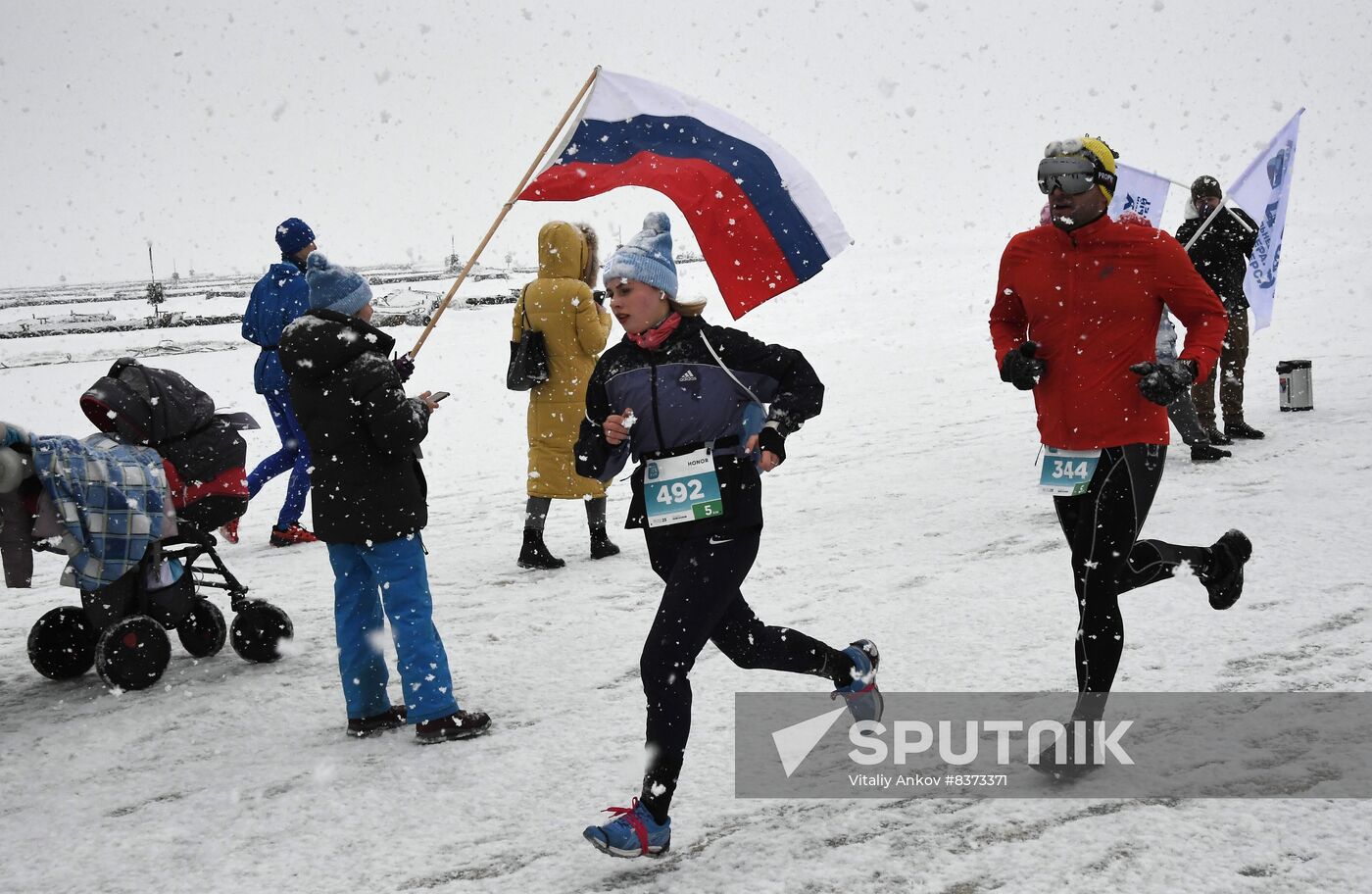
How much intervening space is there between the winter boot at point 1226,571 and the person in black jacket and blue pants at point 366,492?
2.87 m

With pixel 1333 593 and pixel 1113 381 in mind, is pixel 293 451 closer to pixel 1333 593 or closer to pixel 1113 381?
pixel 1113 381

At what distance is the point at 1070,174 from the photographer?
12.4 ft

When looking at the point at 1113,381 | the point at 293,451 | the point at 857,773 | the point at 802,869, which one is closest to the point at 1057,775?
the point at 857,773

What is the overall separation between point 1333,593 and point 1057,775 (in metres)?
2.47

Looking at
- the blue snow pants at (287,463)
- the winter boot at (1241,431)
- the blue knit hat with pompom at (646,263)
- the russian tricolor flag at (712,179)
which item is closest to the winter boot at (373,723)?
the blue knit hat with pompom at (646,263)

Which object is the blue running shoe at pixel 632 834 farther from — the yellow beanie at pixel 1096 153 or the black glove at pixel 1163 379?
the yellow beanie at pixel 1096 153

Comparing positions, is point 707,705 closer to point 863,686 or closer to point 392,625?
point 863,686

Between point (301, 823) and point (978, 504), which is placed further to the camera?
point (978, 504)

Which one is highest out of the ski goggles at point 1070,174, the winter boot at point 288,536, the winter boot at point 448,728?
the ski goggles at point 1070,174

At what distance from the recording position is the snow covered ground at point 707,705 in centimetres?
338

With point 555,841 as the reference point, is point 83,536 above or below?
above

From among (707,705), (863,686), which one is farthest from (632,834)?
(707,705)

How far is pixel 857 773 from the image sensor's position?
A: 13.1 feet

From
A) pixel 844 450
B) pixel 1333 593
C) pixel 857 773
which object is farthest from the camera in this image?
pixel 844 450
